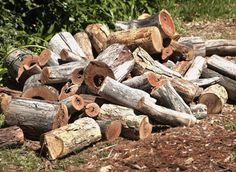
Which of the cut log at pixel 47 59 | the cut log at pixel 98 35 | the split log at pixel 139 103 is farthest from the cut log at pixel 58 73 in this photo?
the cut log at pixel 98 35

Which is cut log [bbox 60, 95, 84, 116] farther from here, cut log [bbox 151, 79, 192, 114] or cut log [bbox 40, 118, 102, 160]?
cut log [bbox 151, 79, 192, 114]

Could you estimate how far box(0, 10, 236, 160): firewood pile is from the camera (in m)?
6.34

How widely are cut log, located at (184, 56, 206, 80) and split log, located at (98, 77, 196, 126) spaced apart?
3.38ft

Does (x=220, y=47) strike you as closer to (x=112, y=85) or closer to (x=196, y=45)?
(x=196, y=45)

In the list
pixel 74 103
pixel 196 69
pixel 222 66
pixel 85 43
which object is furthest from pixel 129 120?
pixel 85 43

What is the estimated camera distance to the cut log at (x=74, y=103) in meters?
6.52

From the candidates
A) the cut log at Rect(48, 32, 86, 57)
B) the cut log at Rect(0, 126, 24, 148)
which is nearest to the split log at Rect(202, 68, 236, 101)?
the cut log at Rect(48, 32, 86, 57)

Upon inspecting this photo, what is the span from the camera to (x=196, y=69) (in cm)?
777

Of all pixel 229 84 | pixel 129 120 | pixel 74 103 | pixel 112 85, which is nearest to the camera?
pixel 129 120

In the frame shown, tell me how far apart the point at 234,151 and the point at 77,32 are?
11.3 ft

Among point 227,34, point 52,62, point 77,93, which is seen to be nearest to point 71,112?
point 77,93

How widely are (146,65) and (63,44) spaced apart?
1.17 meters

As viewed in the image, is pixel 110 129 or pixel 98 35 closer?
pixel 110 129

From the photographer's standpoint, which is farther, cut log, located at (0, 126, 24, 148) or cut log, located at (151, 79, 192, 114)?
cut log, located at (151, 79, 192, 114)
